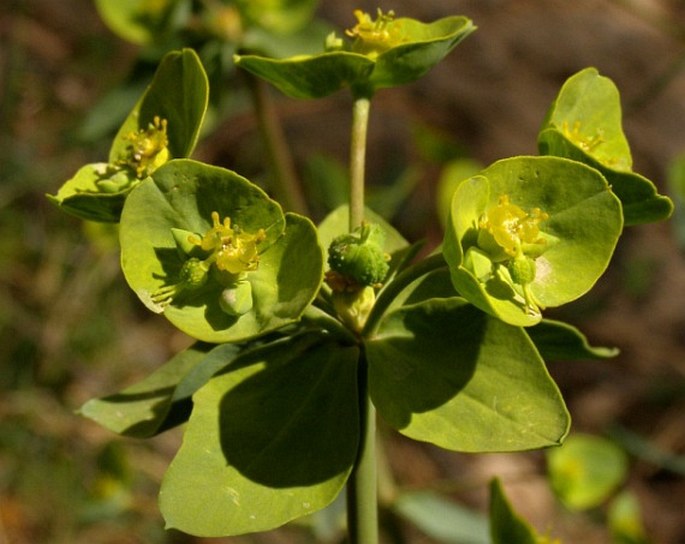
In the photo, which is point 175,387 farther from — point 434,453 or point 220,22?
point 434,453

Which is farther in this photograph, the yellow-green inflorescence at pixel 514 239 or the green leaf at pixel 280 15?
the green leaf at pixel 280 15

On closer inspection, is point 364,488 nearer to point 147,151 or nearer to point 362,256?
point 362,256

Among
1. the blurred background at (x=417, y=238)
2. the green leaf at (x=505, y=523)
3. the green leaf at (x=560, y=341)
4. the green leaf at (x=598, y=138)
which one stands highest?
the green leaf at (x=598, y=138)

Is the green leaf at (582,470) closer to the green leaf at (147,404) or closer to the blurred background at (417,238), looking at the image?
the blurred background at (417,238)

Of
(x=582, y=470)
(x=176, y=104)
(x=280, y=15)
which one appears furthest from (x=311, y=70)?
(x=582, y=470)

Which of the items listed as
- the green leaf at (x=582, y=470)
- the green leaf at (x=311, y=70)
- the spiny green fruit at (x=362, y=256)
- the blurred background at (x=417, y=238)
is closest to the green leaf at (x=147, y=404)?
the spiny green fruit at (x=362, y=256)

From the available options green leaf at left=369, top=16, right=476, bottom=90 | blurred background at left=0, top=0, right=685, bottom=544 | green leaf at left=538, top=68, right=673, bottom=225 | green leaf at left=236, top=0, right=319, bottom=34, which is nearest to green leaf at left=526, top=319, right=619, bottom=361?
green leaf at left=538, top=68, right=673, bottom=225

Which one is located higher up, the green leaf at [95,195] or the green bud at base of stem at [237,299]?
the green leaf at [95,195]
